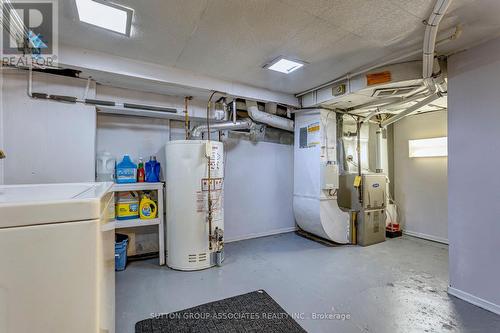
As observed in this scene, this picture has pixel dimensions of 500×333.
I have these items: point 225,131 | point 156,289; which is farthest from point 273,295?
point 225,131

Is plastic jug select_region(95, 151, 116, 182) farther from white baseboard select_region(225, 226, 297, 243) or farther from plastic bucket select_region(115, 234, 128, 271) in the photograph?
white baseboard select_region(225, 226, 297, 243)

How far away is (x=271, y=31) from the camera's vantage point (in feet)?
6.63

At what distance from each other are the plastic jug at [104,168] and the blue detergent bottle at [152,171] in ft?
1.40

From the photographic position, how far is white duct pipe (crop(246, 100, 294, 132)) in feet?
12.1

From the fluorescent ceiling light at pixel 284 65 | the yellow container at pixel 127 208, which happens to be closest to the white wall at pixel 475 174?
the fluorescent ceiling light at pixel 284 65

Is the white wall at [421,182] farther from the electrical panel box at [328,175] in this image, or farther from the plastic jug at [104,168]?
the plastic jug at [104,168]

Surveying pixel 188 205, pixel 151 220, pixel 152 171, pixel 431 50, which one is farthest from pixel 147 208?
pixel 431 50

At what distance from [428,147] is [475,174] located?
7.73 ft

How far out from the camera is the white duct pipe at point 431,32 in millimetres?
1573

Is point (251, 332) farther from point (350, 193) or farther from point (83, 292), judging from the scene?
point (350, 193)

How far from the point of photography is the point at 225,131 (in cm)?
386

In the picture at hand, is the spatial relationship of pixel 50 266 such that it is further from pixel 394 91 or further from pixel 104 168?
pixel 394 91

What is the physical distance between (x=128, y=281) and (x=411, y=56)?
389cm

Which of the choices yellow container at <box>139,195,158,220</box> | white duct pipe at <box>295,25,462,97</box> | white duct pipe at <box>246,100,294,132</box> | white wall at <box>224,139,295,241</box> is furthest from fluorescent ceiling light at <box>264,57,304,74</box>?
yellow container at <box>139,195,158,220</box>
